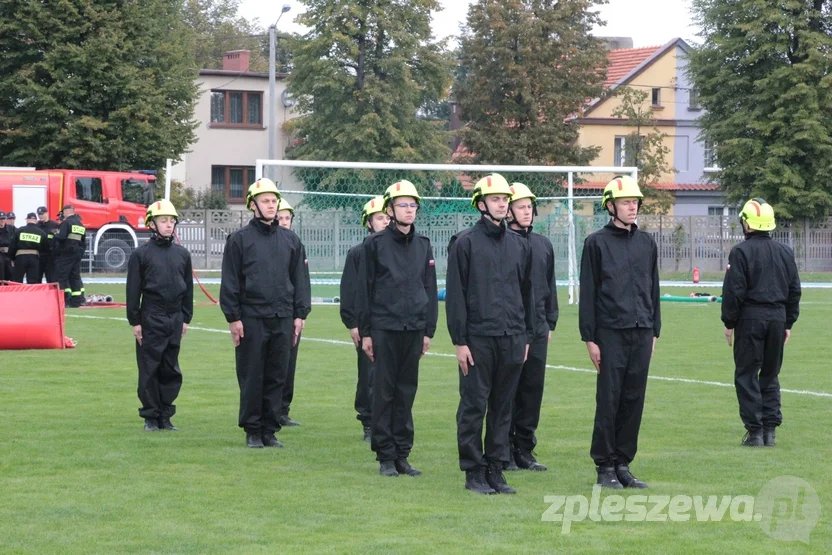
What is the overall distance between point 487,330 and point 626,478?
1.39 meters

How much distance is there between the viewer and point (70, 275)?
1001 inches

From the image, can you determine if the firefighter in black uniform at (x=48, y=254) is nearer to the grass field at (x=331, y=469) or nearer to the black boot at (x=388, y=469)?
the grass field at (x=331, y=469)

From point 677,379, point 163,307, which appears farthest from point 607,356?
point 677,379

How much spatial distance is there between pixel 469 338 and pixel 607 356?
3.13ft

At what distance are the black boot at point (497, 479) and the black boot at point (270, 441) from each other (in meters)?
2.46

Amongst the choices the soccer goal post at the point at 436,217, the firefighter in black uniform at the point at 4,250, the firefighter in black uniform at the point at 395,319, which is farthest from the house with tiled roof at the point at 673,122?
the firefighter in black uniform at the point at 395,319

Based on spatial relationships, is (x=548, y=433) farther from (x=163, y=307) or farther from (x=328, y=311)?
(x=328, y=311)

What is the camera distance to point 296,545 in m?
6.77

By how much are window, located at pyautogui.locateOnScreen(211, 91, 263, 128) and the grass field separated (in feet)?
137

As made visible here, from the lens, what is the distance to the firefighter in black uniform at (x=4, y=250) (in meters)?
25.5

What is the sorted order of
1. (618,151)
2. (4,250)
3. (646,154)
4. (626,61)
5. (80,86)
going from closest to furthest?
(4,250), (80,86), (646,154), (618,151), (626,61)

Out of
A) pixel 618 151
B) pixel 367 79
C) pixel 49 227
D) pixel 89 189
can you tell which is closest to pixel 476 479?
pixel 49 227

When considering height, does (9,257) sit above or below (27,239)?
below

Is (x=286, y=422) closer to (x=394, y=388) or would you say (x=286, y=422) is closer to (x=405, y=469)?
(x=394, y=388)
